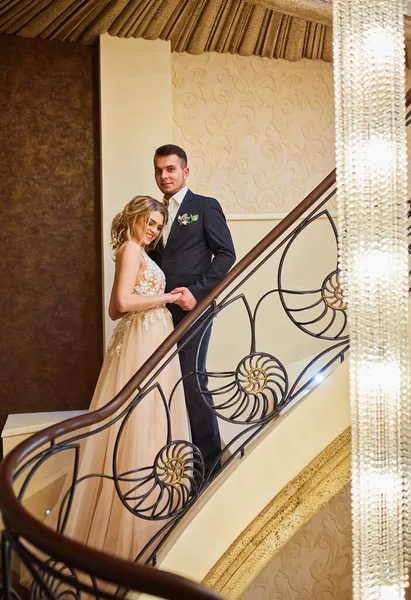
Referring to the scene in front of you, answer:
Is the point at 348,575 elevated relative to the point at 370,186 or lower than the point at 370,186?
lower

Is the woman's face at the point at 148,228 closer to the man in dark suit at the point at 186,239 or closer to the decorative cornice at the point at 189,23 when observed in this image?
the man in dark suit at the point at 186,239

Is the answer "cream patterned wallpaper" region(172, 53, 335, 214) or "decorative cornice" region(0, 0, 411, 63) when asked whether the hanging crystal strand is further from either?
"cream patterned wallpaper" region(172, 53, 335, 214)

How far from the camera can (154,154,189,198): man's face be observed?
3986 mm

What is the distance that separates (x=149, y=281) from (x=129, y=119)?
1.83 m

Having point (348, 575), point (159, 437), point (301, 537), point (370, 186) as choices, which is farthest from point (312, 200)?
point (348, 575)

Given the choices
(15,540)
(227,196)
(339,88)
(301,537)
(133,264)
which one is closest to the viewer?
(15,540)

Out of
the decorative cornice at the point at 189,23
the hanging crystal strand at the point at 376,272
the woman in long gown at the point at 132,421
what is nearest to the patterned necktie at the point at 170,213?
the woman in long gown at the point at 132,421

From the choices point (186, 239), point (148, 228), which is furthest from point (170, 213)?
point (148, 228)

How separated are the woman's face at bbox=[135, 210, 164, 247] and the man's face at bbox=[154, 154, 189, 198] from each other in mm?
249

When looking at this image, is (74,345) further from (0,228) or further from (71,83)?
(71,83)

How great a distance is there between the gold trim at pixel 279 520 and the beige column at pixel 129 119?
1946mm

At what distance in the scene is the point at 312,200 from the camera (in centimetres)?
351

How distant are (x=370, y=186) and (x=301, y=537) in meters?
4.39

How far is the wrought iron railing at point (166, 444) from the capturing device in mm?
1713
